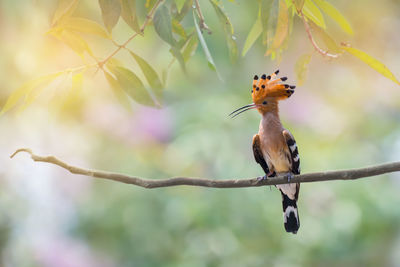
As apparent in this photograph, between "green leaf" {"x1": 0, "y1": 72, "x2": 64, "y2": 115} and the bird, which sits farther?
the bird

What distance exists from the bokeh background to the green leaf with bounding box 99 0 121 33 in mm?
1032

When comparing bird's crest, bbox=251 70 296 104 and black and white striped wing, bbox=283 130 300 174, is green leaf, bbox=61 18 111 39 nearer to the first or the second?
bird's crest, bbox=251 70 296 104

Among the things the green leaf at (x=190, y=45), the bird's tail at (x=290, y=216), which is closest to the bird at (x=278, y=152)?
the bird's tail at (x=290, y=216)

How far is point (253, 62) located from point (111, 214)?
0.87 metres

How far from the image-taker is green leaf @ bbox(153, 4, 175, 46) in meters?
0.51

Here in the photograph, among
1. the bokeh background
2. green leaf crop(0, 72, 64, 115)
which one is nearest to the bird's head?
green leaf crop(0, 72, 64, 115)

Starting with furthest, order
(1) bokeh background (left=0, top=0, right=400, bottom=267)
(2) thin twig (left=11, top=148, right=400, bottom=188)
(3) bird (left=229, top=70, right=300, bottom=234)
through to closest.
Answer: (1) bokeh background (left=0, top=0, right=400, bottom=267)
(3) bird (left=229, top=70, right=300, bottom=234)
(2) thin twig (left=11, top=148, right=400, bottom=188)

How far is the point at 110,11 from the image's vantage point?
0.49m

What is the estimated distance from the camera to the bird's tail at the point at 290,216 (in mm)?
666

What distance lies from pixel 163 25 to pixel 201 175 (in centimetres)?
134

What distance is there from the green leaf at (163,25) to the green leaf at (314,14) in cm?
17

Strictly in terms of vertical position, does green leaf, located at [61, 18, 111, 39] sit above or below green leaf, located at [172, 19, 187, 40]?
below

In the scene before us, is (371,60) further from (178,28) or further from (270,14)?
(178,28)

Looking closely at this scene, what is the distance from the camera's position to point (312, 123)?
208 centimetres
